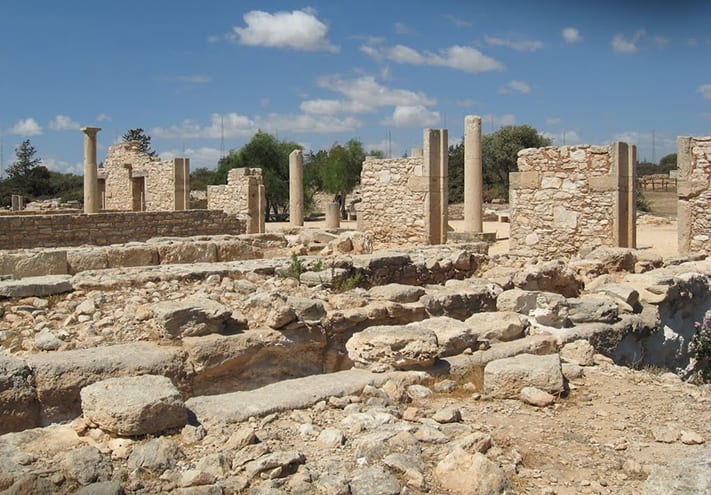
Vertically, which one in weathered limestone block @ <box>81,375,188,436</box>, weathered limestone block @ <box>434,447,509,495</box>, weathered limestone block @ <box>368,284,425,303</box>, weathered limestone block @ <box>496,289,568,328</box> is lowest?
weathered limestone block @ <box>434,447,509,495</box>

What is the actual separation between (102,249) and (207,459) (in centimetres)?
693

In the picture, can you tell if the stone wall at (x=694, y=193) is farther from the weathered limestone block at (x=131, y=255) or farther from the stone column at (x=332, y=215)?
the stone column at (x=332, y=215)

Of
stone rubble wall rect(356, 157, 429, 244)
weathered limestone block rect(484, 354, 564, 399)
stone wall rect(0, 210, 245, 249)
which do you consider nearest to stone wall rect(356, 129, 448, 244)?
stone rubble wall rect(356, 157, 429, 244)

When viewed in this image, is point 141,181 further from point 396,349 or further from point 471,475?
point 471,475

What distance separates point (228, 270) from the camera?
7781 mm

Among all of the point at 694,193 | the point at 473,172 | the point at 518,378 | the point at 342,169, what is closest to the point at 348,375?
the point at 518,378

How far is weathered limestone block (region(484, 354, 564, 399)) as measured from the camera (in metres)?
5.01

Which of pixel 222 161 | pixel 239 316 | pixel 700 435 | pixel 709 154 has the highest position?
pixel 222 161

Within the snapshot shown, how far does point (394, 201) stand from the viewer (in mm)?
17031

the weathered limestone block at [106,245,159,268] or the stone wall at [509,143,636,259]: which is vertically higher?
the stone wall at [509,143,636,259]

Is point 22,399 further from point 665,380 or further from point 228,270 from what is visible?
point 665,380

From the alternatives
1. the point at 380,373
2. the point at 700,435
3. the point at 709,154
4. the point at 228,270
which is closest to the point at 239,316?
the point at 380,373

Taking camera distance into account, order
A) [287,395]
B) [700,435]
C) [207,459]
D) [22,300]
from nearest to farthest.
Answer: [207,459] → [700,435] → [287,395] → [22,300]

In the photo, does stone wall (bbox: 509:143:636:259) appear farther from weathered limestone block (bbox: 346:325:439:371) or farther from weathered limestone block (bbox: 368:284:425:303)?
weathered limestone block (bbox: 346:325:439:371)
